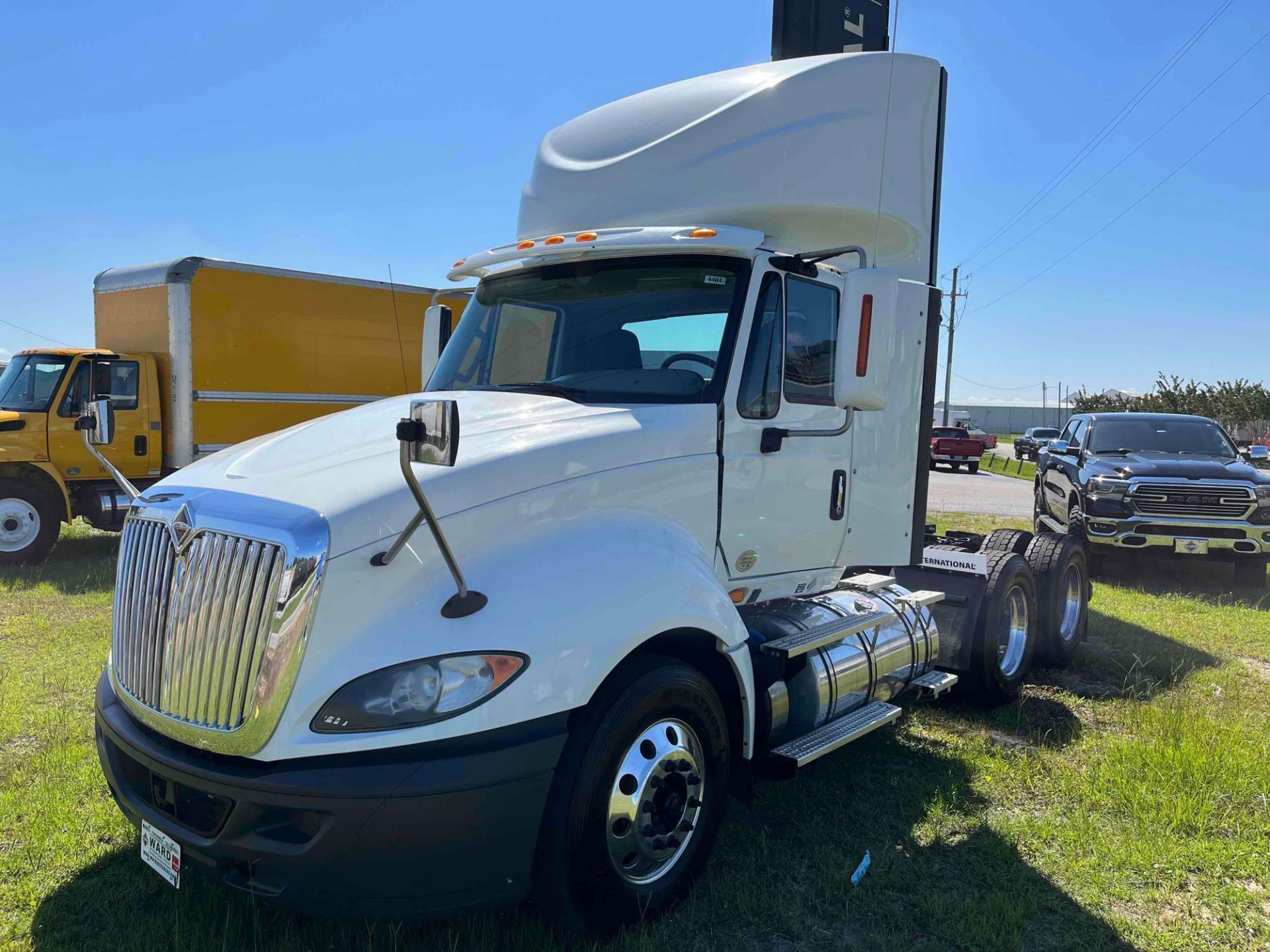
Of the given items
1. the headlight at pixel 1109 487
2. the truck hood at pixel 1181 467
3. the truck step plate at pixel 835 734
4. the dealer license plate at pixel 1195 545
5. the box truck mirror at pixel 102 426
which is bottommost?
the truck step plate at pixel 835 734

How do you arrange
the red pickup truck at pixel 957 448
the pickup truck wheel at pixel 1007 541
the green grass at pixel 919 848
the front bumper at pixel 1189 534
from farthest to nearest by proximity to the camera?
the red pickup truck at pixel 957 448 → the front bumper at pixel 1189 534 → the pickup truck wheel at pixel 1007 541 → the green grass at pixel 919 848

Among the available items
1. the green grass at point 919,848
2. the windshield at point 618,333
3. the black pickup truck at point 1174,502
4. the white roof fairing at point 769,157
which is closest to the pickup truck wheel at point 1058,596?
the green grass at point 919,848

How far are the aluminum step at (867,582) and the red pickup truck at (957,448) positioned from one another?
28.5 meters

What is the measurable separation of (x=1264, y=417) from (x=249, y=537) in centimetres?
5887

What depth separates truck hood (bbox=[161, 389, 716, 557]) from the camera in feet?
9.48

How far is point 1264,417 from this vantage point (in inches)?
1953

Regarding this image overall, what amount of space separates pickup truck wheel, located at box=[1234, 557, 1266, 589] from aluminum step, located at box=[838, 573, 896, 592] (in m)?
7.17

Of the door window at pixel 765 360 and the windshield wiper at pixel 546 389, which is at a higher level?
the door window at pixel 765 360

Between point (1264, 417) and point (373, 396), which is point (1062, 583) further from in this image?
point (1264, 417)

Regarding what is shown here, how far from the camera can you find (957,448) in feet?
108

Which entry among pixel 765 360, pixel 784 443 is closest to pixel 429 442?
pixel 765 360

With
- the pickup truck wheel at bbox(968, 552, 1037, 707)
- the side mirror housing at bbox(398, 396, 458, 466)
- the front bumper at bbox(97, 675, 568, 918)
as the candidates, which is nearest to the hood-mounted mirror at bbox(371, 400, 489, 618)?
the side mirror housing at bbox(398, 396, 458, 466)

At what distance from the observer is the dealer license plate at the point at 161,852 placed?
288 cm

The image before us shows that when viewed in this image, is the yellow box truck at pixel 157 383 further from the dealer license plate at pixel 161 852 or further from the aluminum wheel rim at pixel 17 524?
the dealer license plate at pixel 161 852
